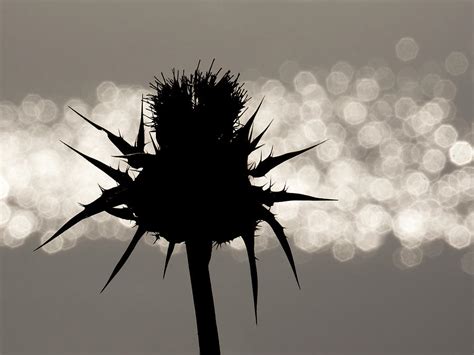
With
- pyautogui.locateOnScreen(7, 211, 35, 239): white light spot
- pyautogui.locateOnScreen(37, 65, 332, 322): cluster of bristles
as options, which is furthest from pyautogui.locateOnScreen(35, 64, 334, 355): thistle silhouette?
pyautogui.locateOnScreen(7, 211, 35, 239): white light spot

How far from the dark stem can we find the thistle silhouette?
0.05ft

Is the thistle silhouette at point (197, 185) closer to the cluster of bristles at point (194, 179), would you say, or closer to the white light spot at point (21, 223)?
the cluster of bristles at point (194, 179)

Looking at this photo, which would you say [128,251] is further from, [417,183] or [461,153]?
[417,183]

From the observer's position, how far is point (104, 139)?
53312 millimetres

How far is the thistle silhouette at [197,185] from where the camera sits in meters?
14.1

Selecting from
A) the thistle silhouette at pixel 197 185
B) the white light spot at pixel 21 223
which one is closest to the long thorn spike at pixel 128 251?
the thistle silhouette at pixel 197 185

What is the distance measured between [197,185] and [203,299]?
173 cm

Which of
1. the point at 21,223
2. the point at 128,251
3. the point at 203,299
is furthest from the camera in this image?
the point at 21,223

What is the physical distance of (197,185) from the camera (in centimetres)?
1460

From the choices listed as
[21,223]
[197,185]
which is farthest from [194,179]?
[21,223]

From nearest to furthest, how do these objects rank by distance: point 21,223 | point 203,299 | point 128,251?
point 128,251, point 203,299, point 21,223

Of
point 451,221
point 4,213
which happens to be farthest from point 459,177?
point 4,213

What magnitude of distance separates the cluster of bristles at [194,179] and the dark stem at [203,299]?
0.68 feet

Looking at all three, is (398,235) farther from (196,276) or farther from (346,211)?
(196,276)
